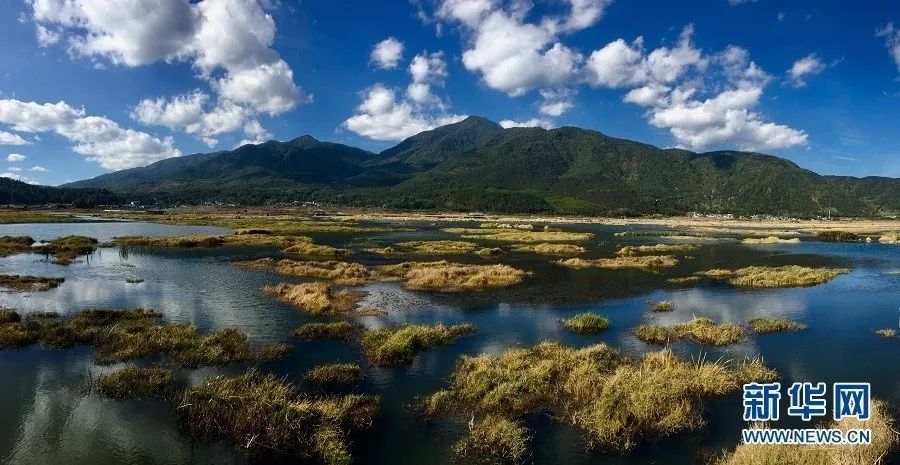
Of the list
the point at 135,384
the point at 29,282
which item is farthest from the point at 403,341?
the point at 29,282

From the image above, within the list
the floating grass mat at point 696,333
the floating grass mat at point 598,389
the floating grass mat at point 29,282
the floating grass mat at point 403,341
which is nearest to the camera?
the floating grass mat at point 598,389

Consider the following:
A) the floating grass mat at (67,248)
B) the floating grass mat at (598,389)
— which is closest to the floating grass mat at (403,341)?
the floating grass mat at (598,389)

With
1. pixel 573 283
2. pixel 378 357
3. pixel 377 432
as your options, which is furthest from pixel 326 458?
pixel 573 283

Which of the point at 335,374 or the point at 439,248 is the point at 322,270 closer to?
the point at 439,248

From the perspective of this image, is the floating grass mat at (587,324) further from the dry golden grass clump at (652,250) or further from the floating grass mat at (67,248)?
the floating grass mat at (67,248)

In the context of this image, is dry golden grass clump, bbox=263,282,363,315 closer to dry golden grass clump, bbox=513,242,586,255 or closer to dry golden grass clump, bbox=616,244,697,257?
dry golden grass clump, bbox=513,242,586,255

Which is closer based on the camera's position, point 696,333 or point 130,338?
point 130,338
